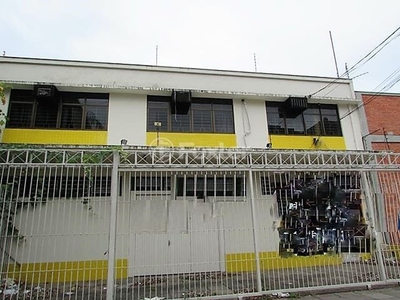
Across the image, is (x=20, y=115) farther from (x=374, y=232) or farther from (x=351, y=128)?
(x=351, y=128)

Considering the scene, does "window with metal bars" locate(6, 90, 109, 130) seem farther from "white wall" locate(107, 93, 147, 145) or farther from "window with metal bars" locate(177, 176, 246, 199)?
"window with metal bars" locate(177, 176, 246, 199)

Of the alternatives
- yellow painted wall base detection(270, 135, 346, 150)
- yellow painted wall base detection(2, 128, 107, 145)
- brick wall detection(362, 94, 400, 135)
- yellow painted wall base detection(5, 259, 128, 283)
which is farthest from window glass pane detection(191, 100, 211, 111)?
brick wall detection(362, 94, 400, 135)

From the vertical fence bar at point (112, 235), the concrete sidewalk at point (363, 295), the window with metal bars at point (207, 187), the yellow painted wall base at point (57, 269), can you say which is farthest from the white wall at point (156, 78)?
the concrete sidewalk at point (363, 295)

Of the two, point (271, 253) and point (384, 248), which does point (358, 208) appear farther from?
point (271, 253)

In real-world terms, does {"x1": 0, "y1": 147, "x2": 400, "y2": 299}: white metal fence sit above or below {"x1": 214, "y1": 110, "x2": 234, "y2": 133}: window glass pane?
below

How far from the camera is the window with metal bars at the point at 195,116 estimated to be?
33.1 ft

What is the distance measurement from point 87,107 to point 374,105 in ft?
35.9

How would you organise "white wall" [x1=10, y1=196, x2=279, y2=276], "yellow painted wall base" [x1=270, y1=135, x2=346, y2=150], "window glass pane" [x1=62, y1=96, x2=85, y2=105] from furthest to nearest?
"yellow painted wall base" [x1=270, y1=135, x2=346, y2=150], "window glass pane" [x1=62, y1=96, x2=85, y2=105], "white wall" [x1=10, y1=196, x2=279, y2=276]

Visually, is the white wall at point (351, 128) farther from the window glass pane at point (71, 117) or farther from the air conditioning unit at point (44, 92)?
the air conditioning unit at point (44, 92)

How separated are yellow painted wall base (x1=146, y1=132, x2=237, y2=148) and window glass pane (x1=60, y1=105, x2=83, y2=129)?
93.6 inches

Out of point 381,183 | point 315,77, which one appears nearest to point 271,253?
point 381,183

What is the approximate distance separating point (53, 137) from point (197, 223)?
5.40 meters

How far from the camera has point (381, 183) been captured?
9.10 m

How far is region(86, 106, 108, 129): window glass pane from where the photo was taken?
380 inches
